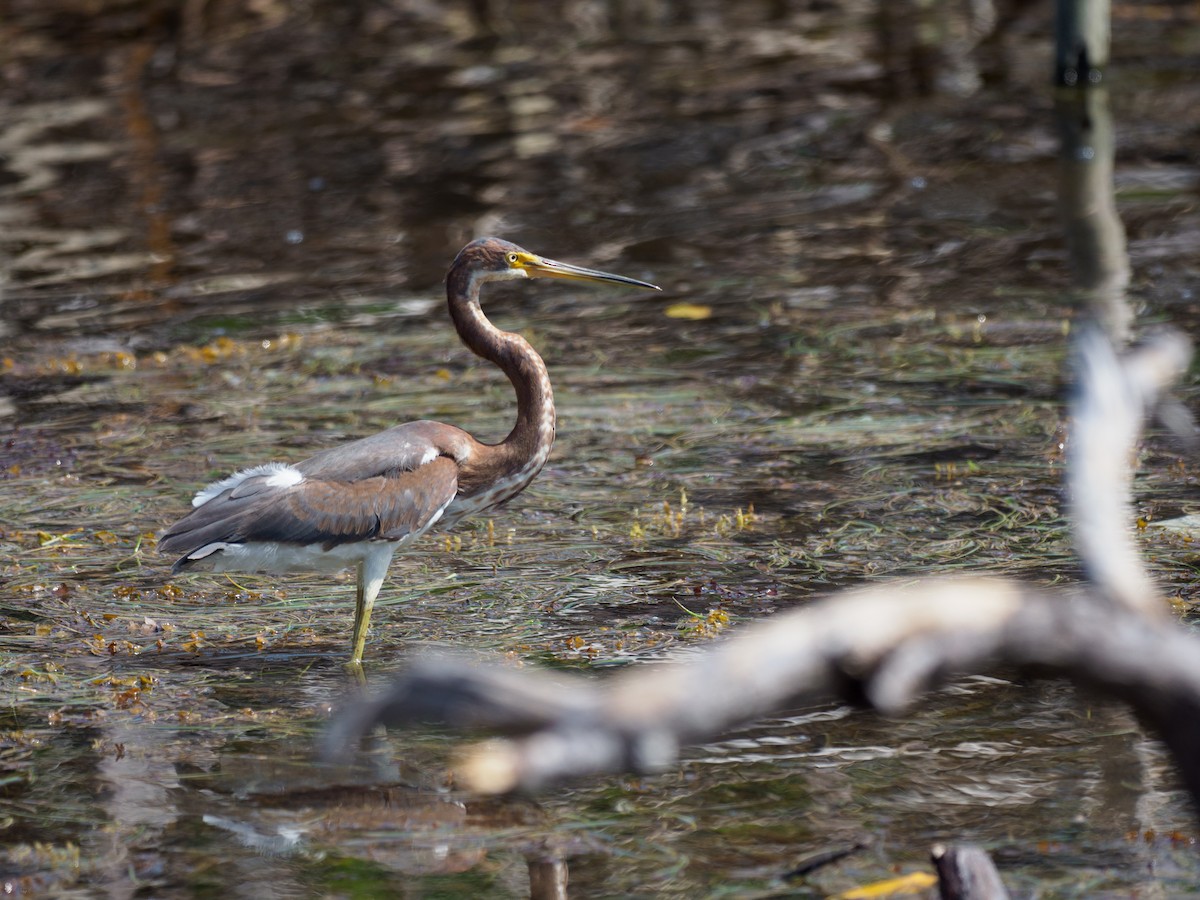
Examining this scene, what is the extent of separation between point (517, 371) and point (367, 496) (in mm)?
923

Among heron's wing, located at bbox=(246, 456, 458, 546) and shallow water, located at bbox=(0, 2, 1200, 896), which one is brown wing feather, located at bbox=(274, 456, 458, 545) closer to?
heron's wing, located at bbox=(246, 456, 458, 546)

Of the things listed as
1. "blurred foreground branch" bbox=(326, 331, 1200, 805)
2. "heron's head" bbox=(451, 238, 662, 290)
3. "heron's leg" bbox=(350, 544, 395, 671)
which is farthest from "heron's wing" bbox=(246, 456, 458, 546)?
"blurred foreground branch" bbox=(326, 331, 1200, 805)

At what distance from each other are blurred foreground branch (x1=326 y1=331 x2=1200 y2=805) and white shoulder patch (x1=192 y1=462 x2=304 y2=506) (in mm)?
4162

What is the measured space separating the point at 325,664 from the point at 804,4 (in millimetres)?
16239

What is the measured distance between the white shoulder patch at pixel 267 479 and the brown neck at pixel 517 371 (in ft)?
2.87

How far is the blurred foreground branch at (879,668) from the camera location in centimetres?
259

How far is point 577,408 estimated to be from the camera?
9852 mm

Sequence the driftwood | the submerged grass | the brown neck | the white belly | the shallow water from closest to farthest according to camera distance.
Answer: the driftwood → the shallow water → the submerged grass → the white belly → the brown neck

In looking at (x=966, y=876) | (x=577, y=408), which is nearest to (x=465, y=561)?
(x=577, y=408)

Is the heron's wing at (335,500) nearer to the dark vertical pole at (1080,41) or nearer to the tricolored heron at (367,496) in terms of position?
the tricolored heron at (367,496)

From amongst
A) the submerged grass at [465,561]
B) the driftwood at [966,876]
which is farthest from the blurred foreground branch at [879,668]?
the submerged grass at [465,561]

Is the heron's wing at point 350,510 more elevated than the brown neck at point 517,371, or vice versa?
the brown neck at point 517,371

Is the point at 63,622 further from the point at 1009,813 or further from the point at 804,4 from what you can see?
the point at 804,4

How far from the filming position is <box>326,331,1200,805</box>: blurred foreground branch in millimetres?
2588
